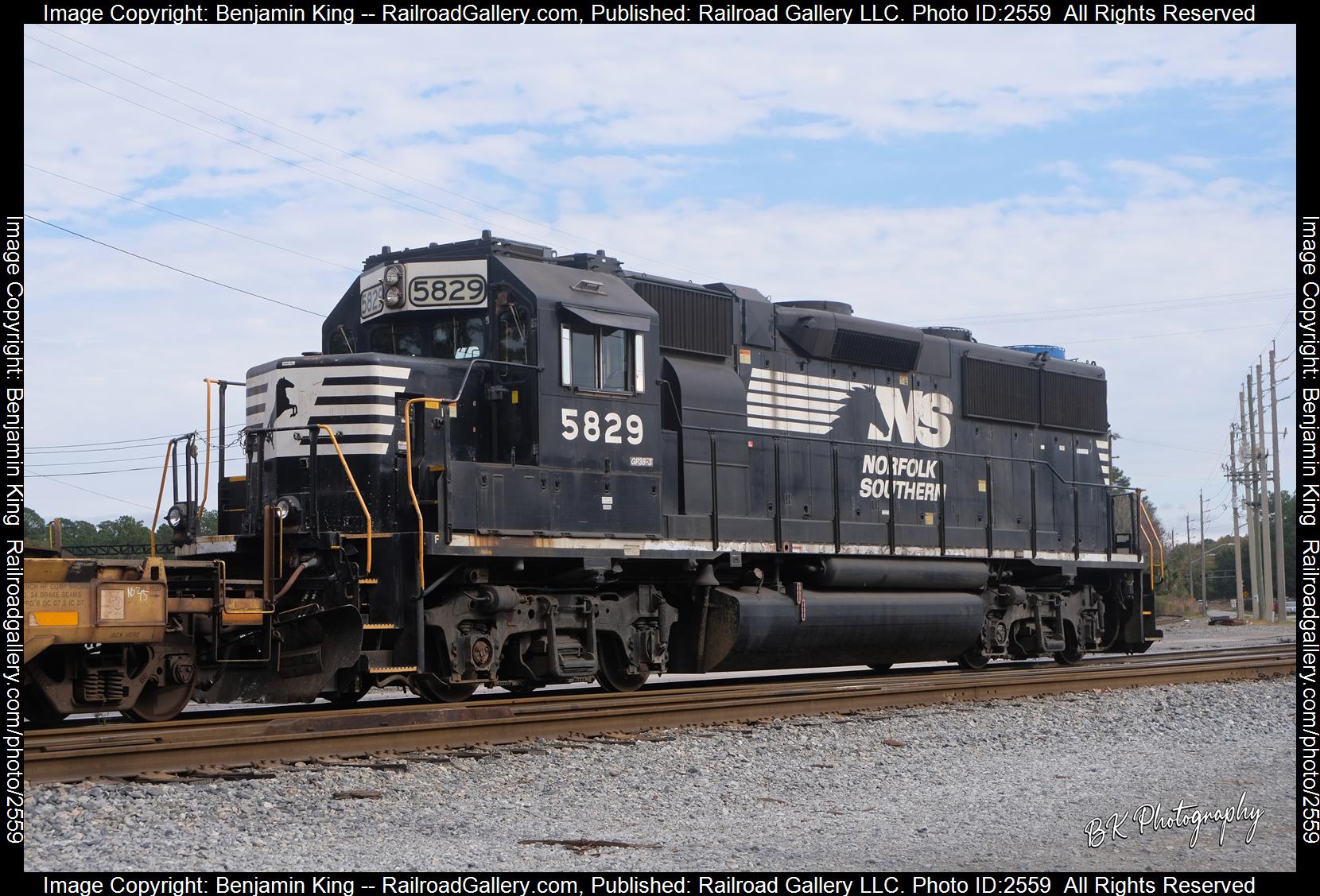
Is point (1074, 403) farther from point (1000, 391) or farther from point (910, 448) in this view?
point (910, 448)

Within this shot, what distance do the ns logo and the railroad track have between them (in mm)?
2688

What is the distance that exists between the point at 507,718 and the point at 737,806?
8.98 ft

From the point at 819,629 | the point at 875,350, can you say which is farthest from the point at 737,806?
the point at 875,350

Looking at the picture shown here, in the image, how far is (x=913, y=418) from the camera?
15.5 meters

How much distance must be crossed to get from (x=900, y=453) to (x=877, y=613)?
2.06 meters

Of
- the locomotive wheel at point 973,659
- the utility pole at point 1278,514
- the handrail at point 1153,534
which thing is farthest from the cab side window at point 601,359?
the utility pole at point 1278,514

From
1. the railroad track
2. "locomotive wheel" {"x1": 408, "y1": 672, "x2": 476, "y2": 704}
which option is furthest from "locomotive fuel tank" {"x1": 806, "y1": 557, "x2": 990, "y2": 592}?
"locomotive wheel" {"x1": 408, "y1": 672, "x2": 476, "y2": 704}

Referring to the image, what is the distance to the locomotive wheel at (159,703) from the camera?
371 inches

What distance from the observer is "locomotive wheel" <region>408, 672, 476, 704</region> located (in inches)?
435

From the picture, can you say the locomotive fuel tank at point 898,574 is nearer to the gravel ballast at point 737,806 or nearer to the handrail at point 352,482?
the gravel ballast at point 737,806

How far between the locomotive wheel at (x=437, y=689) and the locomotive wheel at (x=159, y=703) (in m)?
1.98

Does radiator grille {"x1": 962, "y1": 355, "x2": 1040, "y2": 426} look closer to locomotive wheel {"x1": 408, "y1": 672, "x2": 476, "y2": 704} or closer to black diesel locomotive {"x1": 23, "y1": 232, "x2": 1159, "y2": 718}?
black diesel locomotive {"x1": 23, "y1": 232, "x2": 1159, "y2": 718}
